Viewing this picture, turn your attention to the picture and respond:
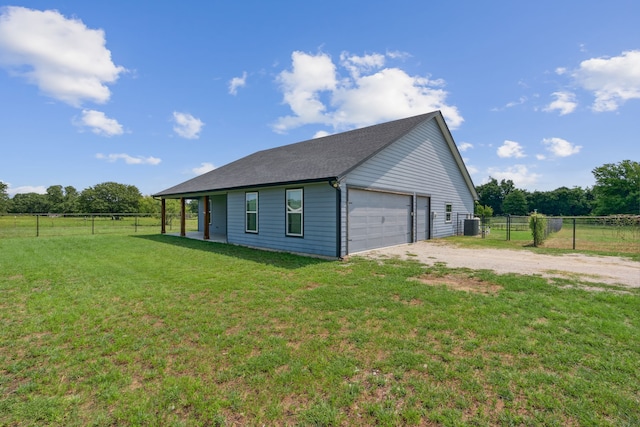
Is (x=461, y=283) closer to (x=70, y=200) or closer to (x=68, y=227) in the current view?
(x=68, y=227)

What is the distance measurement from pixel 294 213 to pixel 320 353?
6.94 meters

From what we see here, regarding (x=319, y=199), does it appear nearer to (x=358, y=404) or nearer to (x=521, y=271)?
(x=521, y=271)

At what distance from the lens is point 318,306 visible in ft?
14.3

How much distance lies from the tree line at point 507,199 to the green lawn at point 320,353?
101ft

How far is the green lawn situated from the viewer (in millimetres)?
2135

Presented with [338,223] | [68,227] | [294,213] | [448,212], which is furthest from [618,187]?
[68,227]

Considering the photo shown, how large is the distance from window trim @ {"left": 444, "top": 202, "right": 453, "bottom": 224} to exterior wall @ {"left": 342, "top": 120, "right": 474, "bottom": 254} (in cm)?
20

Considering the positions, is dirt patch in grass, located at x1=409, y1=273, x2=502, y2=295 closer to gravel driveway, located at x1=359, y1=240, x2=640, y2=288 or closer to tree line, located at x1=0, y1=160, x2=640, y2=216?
gravel driveway, located at x1=359, y1=240, x2=640, y2=288

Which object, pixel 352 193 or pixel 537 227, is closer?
pixel 352 193

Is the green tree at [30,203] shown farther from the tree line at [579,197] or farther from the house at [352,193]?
the tree line at [579,197]

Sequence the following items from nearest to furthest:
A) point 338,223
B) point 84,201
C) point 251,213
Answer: point 338,223
point 251,213
point 84,201

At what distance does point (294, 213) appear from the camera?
380 inches

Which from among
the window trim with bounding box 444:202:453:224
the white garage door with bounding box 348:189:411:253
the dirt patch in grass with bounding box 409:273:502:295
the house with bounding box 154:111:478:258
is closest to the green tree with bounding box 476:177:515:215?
the window trim with bounding box 444:202:453:224

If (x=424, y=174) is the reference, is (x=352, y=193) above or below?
below
